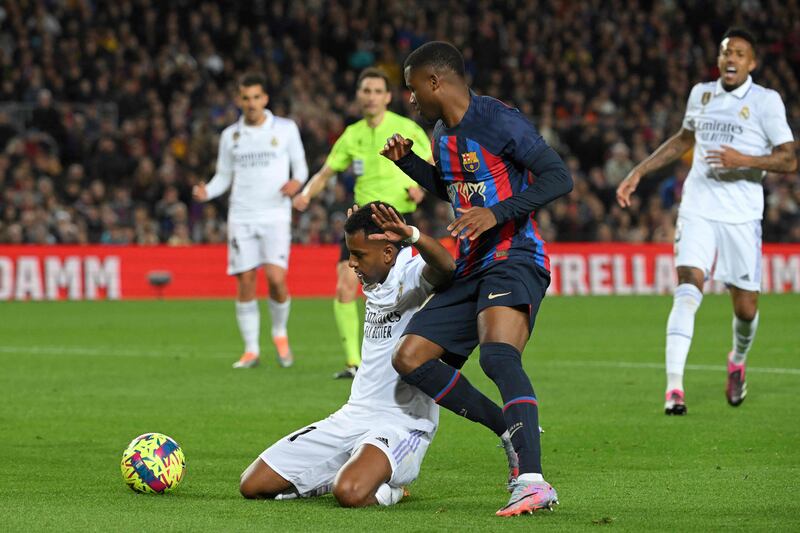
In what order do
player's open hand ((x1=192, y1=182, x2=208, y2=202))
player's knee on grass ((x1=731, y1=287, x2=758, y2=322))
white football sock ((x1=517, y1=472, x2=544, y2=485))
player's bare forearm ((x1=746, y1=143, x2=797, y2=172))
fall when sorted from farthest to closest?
1. player's open hand ((x1=192, y1=182, x2=208, y2=202))
2. player's knee on grass ((x1=731, y1=287, x2=758, y2=322))
3. player's bare forearm ((x1=746, y1=143, x2=797, y2=172))
4. white football sock ((x1=517, y1=472, x2=544, y2=485))

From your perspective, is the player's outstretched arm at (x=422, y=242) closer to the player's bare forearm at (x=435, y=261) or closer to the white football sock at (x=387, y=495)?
the player's bare forearm at (x=435, y=261)

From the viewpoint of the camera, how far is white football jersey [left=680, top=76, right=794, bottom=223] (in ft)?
30.8

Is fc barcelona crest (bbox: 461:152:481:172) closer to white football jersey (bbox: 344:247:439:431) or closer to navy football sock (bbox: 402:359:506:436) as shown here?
white football jersey (bbox: 344:247:439:431)

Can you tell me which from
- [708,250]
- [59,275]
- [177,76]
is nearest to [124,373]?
[708,250]

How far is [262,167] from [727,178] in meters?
4.97

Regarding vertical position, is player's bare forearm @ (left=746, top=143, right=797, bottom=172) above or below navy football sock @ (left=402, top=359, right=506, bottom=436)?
above

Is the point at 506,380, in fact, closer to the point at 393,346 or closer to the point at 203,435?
the point at 393,346

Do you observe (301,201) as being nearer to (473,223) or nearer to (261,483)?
(261,483)

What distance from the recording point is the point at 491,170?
6188 millimetres

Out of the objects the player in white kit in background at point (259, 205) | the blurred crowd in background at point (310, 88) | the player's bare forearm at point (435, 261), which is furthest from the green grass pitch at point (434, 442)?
the blurred crowd in background at point (310, 88)

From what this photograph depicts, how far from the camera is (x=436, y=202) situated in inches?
982

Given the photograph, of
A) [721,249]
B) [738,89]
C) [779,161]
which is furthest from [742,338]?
[738,89]

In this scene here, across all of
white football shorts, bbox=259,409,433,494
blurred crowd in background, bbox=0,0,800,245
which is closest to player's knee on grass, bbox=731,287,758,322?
white football shorts, bbox=259,409,433,494

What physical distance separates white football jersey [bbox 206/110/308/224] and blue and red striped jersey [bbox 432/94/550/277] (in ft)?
22.0
